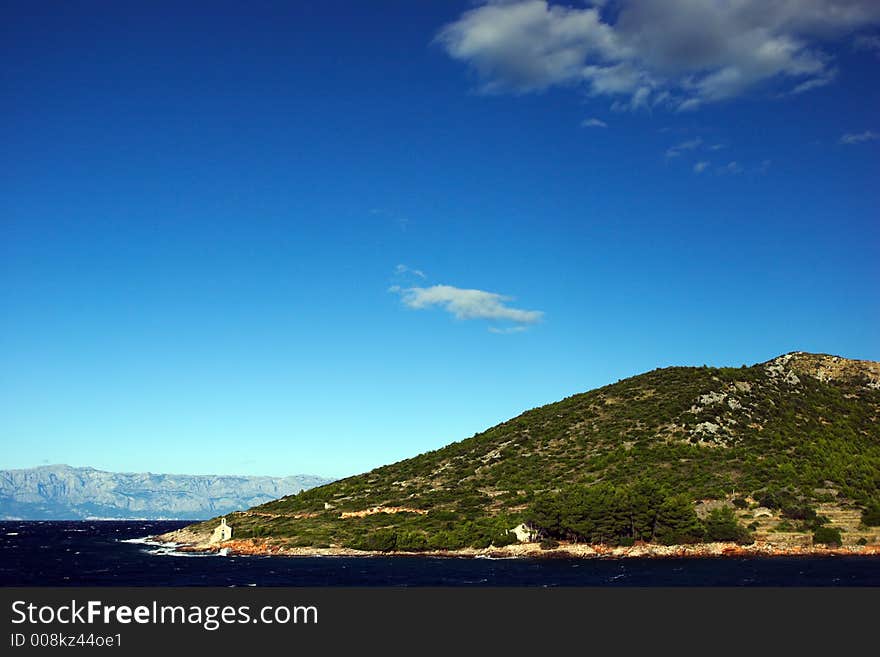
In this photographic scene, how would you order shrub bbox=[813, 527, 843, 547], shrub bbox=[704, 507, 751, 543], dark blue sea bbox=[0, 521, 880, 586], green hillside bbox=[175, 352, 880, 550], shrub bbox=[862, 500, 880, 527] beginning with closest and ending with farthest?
dark blue sea bbox=[0, 521, 880, 586]
shrub bbox=[813, 527, 843, 547]
shrub bbox=[704, 507, 751, 543]
shrub bbox=[862, 500, 880, 527]
green hillside bbox=[175, 352, 880, 550]

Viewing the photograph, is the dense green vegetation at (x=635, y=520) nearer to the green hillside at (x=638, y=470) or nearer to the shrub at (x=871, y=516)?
the green hillside at (x=638, y=470)

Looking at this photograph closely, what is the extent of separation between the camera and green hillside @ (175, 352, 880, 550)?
402 feet

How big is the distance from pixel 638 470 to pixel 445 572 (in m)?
57.7

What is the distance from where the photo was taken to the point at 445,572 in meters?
97.8

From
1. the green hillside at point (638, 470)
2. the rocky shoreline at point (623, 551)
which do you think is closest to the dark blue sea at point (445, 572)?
the rocky shoreline at point (623, 551)

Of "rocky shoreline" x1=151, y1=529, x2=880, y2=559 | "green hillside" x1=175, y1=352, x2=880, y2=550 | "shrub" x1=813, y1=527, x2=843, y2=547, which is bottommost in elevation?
"rocky shoreline" x1=151, y1=529, x2=880, y2=559

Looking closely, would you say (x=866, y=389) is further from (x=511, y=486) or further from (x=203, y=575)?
(x=203, y=575)

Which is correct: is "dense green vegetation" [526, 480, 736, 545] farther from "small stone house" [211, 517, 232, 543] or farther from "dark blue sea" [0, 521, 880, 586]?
"small stone house" [211, 517, 232, 543]

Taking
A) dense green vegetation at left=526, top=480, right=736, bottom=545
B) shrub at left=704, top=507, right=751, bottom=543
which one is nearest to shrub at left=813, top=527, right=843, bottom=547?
shrub at left=704, top=507, right=751, bottom=543

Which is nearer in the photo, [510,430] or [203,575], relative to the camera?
[203,575]

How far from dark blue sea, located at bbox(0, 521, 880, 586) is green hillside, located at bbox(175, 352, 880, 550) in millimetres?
10103
